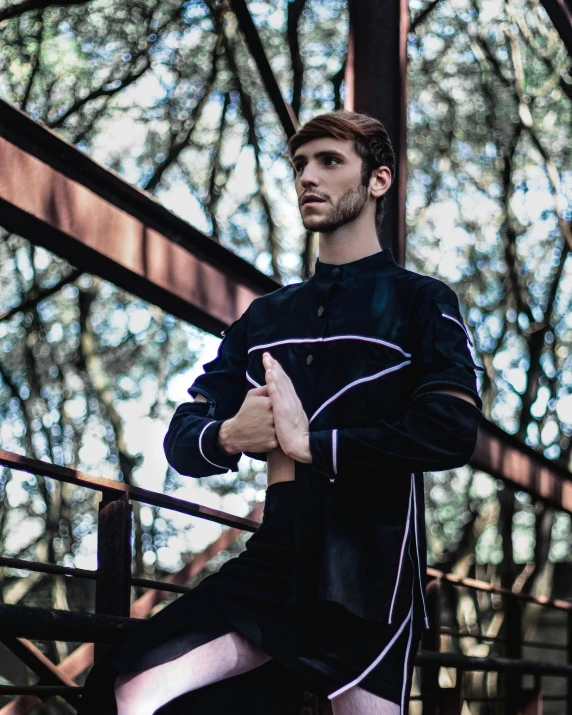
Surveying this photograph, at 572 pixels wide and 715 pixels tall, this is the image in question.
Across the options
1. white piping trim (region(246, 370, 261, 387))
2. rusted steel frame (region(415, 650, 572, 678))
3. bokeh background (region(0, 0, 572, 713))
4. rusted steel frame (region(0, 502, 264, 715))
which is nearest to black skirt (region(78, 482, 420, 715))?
white piping trim (region(246, 370, 261, 387))

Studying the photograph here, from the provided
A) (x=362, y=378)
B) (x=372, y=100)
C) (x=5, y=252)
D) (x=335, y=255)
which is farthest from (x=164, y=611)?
(x=5, y=252)

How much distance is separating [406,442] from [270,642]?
1.51 ft

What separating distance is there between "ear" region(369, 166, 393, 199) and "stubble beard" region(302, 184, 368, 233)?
0.10 feet

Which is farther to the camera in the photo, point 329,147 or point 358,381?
point 329,147

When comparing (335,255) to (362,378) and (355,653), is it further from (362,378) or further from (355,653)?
(355,653)

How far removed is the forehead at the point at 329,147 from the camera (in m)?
2.36

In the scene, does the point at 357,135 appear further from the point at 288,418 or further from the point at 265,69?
the point at 265,69

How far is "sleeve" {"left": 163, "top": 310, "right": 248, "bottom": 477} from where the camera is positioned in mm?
2264

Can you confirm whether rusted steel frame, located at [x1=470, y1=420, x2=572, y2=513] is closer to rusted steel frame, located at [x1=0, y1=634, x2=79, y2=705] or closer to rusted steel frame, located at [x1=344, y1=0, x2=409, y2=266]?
rusted steel frame, located at [x1=344, y1=0, x2=409, y2=266]

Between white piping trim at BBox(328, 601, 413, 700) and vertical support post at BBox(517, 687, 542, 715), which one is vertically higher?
vertical support post at BBox(517, 687, 542, 715)

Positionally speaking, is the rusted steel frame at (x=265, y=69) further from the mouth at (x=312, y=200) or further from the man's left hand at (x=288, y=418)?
the man's left hand at (x=288, y=418)

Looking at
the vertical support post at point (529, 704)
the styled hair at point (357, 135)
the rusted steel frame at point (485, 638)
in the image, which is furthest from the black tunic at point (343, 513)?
the vertical support post at point (529, 704)

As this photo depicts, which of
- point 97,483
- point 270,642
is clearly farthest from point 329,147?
point 97,483

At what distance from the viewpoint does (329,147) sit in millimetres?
2359
